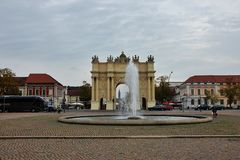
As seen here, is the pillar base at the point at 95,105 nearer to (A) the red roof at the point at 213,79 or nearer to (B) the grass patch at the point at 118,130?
(A) the red roof at the point at 213,79

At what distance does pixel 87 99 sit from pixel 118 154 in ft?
404

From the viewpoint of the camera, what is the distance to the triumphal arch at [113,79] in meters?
91.9

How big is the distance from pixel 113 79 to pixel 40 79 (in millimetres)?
35821

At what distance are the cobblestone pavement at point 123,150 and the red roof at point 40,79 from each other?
341 feet

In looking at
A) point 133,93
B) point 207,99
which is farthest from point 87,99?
point 133,93

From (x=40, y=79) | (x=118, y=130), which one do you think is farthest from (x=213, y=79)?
(x=118, y=130)

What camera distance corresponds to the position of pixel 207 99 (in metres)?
118

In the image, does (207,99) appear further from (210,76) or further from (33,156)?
(33,156)

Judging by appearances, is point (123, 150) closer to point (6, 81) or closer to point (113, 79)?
point (6, 81)

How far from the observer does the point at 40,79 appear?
117062mm

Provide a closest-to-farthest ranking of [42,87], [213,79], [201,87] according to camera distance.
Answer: [42,87]
[201,87]
[213,79]

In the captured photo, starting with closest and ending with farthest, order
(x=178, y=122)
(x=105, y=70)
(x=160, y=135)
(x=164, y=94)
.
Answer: (x=160, y=135)
(x=178, y=122)
(x=105, y=70)
(x=164, y=94)

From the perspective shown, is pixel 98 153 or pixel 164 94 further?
pixel 164 94

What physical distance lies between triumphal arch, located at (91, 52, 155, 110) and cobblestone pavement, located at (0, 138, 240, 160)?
7680 cm
